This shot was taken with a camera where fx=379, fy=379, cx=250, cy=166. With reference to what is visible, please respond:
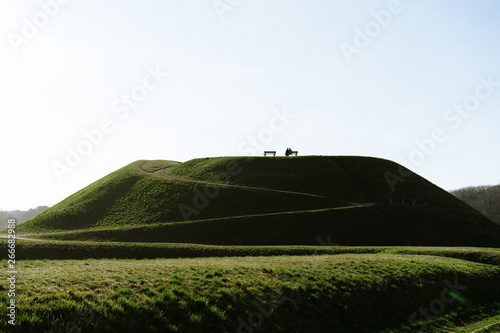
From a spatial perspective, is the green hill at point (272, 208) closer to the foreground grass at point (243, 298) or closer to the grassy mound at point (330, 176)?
the grassy mound at point (330, 176)

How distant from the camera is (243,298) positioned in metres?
16.9

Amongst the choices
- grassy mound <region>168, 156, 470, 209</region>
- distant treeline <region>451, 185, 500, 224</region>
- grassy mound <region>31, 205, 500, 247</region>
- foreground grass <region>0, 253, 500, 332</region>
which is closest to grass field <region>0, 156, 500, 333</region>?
foreground grass <region>0, 253, 500, 332</region>

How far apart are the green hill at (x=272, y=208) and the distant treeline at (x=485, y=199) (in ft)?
222

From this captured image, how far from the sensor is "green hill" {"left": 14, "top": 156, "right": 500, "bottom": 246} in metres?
47.7

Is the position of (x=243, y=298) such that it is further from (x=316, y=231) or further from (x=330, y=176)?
(x=330, y=176)

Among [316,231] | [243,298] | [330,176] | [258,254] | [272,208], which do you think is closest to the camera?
[243,298]

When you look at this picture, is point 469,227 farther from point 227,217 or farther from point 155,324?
point 155,324

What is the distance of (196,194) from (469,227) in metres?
40.3

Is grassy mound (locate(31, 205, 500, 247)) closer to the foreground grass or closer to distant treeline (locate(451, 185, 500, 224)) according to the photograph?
the foreground grass

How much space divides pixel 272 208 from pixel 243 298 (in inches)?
1446

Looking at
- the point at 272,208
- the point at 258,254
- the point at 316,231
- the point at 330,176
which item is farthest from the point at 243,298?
the point at 330,176

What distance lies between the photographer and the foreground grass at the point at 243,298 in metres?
13.3

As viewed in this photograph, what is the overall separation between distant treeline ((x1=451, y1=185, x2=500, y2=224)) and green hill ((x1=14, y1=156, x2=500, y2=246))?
67747 mm

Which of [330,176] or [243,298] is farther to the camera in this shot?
[330,176]
